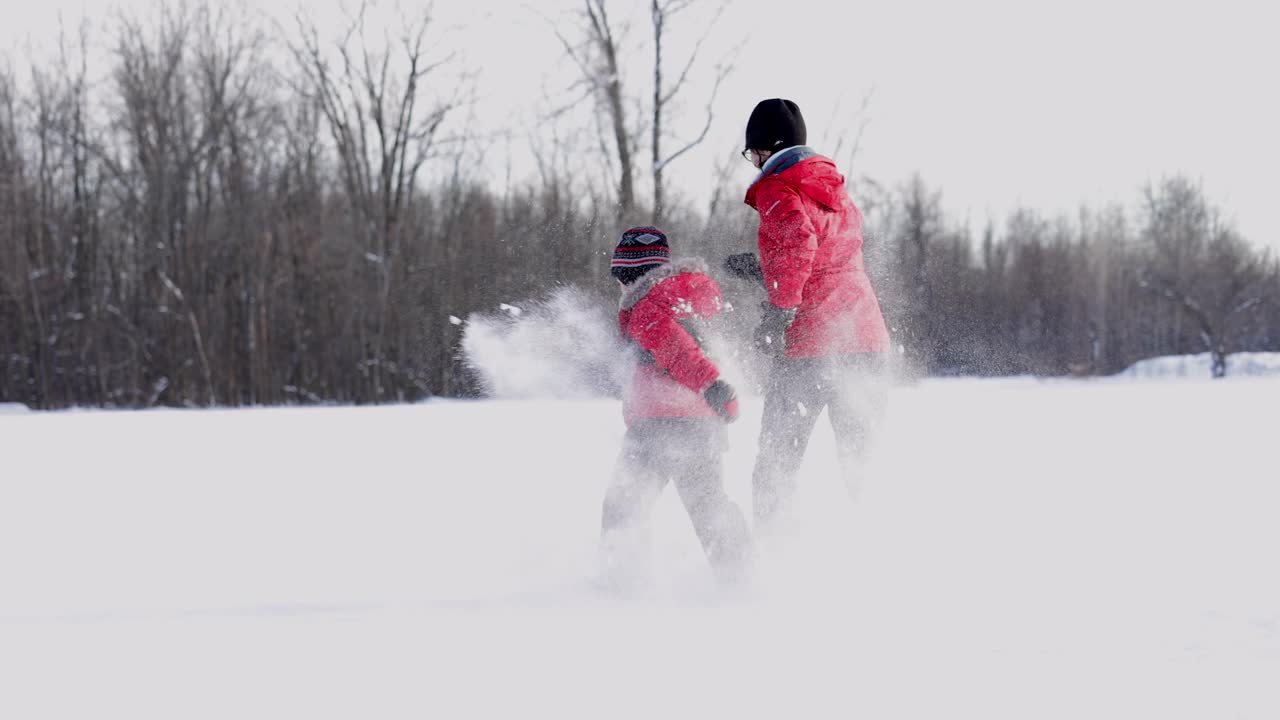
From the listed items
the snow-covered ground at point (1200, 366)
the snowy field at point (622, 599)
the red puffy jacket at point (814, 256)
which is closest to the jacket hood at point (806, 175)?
the red puffy jacket at point (814, 256)

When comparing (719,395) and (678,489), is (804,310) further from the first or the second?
(678,489)

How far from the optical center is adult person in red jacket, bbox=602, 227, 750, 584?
301cm

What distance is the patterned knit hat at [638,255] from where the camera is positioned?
122 inches

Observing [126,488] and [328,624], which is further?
[126,488]

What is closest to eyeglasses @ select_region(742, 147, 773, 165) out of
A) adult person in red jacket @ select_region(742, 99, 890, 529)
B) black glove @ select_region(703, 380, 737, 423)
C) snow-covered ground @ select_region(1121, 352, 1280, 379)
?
adult person in red jacket @ select_region(742, 99, 890, 529)

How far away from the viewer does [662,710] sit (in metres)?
2.10

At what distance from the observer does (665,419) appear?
3047 mm

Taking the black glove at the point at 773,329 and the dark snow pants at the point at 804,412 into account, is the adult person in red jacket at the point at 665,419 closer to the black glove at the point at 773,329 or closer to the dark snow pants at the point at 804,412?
the black glove at the point at 773,329

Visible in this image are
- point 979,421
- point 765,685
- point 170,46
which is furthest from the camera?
point 170,46

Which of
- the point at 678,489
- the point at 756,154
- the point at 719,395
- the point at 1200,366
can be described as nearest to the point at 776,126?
the point at 756,154

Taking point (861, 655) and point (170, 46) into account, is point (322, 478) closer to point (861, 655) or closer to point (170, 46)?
point (861, 655)

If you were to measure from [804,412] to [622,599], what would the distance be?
0.99m

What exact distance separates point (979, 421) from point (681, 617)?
651cm

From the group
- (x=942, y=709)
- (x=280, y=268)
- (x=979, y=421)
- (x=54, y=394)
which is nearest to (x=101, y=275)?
(x=54, y=394)
